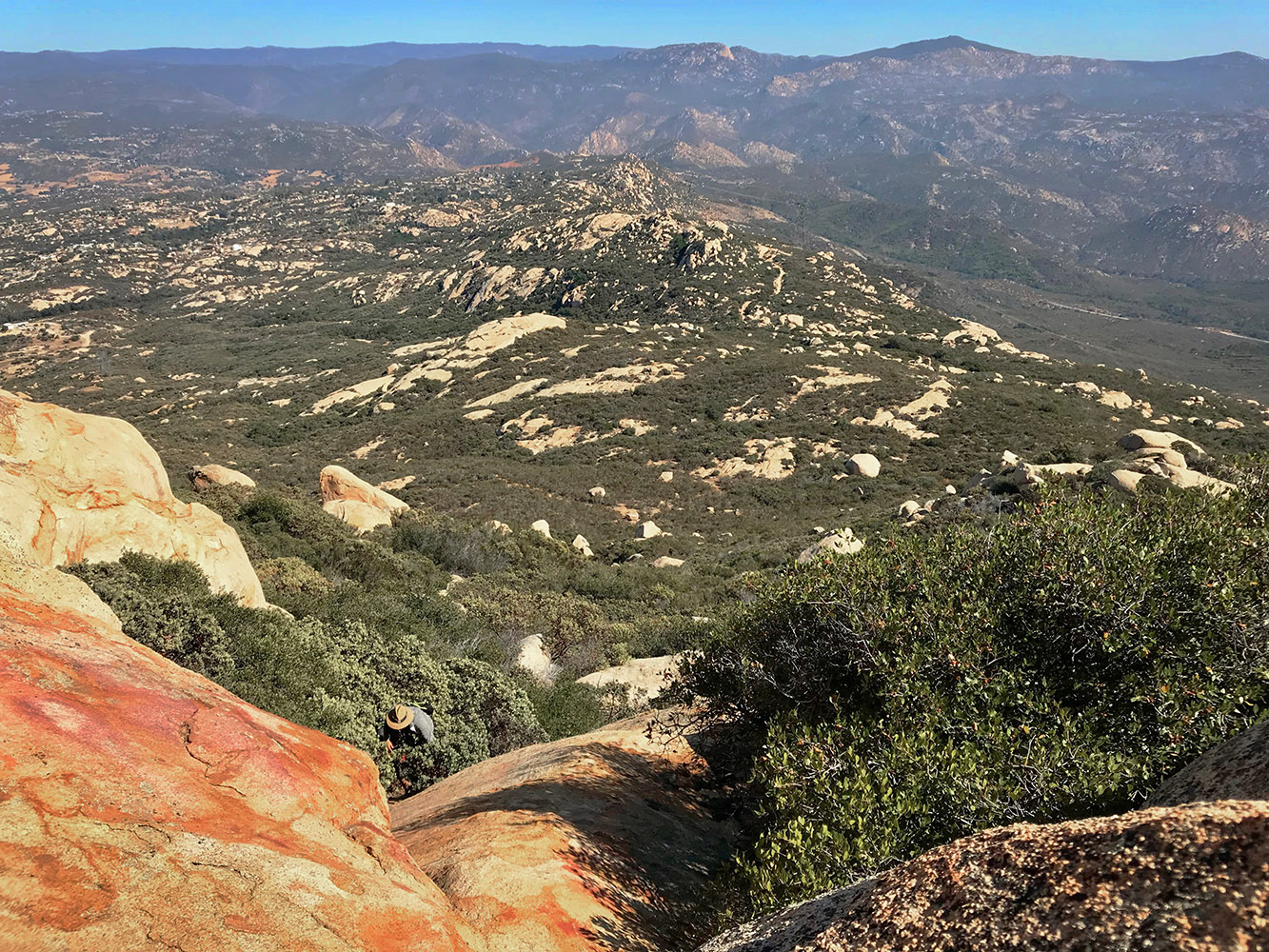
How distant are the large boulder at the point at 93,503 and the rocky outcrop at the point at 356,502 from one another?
14351mm

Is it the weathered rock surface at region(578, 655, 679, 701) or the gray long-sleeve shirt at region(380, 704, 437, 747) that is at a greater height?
the gray long-sleeve shirt at region(380, 704, 437, 747)

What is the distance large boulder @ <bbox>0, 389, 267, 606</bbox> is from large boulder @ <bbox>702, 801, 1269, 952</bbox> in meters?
12.1

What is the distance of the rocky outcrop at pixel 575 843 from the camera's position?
6156 mm

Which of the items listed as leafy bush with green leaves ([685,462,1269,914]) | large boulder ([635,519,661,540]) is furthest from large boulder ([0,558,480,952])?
large boulder ([635,519,661,540])

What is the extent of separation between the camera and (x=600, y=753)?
10047 millimetres

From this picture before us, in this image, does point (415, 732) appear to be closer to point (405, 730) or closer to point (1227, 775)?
point (405, 730)

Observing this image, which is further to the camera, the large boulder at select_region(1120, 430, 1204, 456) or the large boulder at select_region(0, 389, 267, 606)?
the large boulder at select_region(1120, 430, 1204, 456)

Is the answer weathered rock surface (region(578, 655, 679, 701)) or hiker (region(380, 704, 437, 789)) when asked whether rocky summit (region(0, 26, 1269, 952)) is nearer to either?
hiker (region(380, 704, 437, 789))

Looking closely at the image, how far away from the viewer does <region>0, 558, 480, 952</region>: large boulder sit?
4172mm

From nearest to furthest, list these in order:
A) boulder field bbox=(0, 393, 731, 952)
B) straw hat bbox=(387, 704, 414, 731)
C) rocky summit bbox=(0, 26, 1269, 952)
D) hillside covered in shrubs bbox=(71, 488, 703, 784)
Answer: rocky summit bbox=(0, 26, 1269, 952)
boulder field bbox=(0, 393, 731, 952)
straw hat bbox=(387, 704, 414, 731)
hillside covered in shrubs bbox=(71, 488, 703, 784)

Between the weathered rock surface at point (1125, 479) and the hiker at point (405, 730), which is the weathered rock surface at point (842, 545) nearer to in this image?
the hiker at point (405, 730)

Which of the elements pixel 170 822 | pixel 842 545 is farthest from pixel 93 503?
pixel 842 545

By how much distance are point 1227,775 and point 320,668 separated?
12077mm

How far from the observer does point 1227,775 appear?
16.0ft
